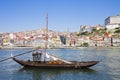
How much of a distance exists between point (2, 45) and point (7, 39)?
263 inches

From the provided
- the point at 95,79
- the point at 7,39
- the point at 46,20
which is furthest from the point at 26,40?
the point at 95,79

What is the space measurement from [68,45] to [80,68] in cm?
11843

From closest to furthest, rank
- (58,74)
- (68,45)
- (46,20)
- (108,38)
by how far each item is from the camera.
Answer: (58,74), (46,20), (108,38), (68,45)

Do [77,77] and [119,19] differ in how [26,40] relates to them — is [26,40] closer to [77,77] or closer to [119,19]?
[119,19]

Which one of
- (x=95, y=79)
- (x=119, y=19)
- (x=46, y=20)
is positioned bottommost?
(x=95, y=79)

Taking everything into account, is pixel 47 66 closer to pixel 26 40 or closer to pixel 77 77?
pixel 77 77

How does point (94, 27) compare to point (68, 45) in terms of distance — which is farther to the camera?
point (94, 27)

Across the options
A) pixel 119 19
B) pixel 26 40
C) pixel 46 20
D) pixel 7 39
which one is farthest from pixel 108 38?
pixel 46 20

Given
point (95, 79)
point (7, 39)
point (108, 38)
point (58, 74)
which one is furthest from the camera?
point (7, 39)

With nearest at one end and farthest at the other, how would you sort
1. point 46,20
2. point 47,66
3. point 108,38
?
1. point 47,66
2. point 46,20
3. point 108,38

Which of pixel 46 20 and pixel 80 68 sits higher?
pixel 46 20

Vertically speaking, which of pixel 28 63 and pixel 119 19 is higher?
pixel 119 19

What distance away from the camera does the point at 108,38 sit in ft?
463

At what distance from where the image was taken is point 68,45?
495 ft
